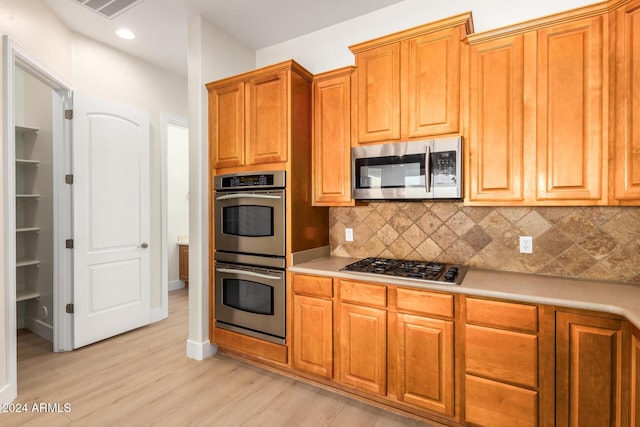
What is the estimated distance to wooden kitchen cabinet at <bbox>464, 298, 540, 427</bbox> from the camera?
1689mm

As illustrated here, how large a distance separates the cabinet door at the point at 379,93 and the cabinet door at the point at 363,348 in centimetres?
130

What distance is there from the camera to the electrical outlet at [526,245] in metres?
2.18

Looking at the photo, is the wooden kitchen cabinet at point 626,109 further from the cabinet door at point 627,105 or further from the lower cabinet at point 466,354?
the lower cabinet at point 466,354

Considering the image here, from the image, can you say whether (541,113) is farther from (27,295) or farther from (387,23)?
(27,295)

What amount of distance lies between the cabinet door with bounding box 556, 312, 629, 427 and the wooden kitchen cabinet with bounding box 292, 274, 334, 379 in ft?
4.47

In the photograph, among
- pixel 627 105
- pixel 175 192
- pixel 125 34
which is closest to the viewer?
pixel 627 105

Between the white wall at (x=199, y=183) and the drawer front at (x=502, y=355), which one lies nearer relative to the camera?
the drawer front at (x=502, y=355)

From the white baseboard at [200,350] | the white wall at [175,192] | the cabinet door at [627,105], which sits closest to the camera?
the cabinet door at [627,105]

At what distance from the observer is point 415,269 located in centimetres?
223

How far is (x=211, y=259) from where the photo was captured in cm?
294

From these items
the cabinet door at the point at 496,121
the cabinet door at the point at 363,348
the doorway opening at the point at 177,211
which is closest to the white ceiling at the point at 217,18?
the cabinet door at the point at 496,121

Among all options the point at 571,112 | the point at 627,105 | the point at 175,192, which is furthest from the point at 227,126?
the point at 175,192

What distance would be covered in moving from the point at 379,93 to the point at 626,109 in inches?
56.7

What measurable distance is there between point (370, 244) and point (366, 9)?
208cm
